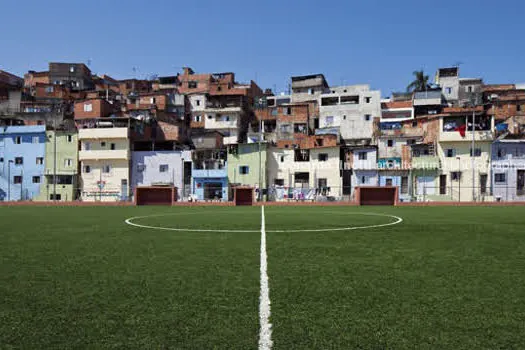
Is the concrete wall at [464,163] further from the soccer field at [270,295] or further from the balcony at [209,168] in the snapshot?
the soccer field at [270,295]

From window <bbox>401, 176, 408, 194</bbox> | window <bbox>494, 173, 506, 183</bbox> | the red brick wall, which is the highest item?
the red brick wall

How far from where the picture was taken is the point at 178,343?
4.22m

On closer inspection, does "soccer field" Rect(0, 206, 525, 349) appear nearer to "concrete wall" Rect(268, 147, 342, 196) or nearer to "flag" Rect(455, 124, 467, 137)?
"concrete wall" Rect(268, 147, 342, 196)

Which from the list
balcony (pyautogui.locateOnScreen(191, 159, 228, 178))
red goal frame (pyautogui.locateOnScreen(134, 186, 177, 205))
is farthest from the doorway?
red goal frame (pyautogui.locateOnScreen(134, 186, 177, 205))

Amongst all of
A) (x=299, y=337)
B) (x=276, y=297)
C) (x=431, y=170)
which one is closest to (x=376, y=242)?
(x=276, y=297)

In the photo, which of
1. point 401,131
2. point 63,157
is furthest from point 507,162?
point 63,157

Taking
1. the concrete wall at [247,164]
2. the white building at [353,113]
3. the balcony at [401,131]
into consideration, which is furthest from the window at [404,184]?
the concrete wall at [247,164]

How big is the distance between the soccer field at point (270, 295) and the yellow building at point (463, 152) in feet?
170

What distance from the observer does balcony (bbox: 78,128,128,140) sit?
220 ft

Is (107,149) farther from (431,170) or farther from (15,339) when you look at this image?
(15,339)

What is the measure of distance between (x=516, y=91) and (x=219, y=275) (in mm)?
88225

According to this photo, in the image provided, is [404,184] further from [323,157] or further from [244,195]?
[244,195]

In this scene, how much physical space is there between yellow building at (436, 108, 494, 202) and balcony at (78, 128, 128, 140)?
4452 cm

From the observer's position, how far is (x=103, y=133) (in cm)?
6775
